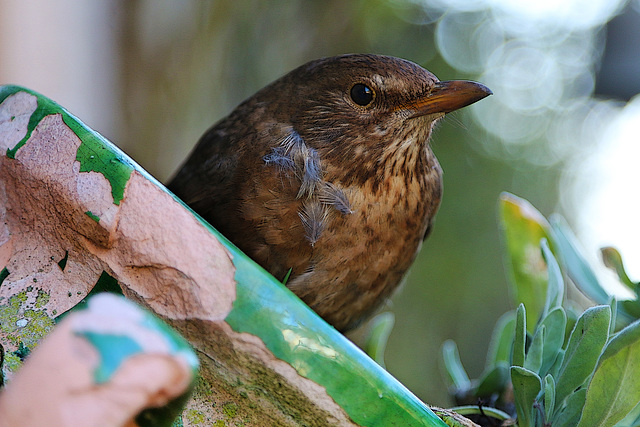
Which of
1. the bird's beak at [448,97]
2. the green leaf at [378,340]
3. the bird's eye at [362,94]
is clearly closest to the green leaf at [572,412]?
the green leaf at [378,340]

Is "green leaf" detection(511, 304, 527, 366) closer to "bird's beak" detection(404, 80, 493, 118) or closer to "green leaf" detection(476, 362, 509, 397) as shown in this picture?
"green leaf" detection(476, 362, 509, 397)

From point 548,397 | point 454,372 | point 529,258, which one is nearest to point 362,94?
point 529,258

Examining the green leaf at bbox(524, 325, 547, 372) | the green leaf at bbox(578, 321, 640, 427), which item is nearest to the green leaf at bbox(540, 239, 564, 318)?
the green leaf at bbox(524, 325, 547, 372)

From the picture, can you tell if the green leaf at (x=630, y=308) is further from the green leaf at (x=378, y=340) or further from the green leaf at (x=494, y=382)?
the green leaf at (x=378, y=340)

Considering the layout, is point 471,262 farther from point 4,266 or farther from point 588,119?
point 4,266

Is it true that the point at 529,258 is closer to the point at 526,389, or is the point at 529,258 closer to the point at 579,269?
the point at 579,269

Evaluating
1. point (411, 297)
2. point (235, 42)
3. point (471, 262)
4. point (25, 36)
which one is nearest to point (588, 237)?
point (471, 262)

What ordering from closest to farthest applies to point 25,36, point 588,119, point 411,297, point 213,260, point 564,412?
point 213,260, point 564,412, point 25,36, point 411,297, point 588,119
